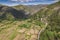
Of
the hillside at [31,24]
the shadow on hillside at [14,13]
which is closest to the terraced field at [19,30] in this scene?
the hillside at [31,24]

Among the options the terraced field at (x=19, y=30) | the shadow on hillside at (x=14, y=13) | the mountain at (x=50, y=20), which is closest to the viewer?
the terraced field at (x=19, y=30)

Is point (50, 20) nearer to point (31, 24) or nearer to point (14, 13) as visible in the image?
point (31, 24)

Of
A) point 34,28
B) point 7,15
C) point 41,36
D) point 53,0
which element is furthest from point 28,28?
point 53,0

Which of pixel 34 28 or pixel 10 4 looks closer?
pixel 34 28

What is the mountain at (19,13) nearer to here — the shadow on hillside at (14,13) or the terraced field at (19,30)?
the shadow on hillside at (14,13)

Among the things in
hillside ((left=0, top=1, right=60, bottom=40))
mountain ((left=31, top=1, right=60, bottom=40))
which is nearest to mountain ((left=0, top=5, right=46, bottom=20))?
hillside ((left=0, top=1, right=60, bottom=40))

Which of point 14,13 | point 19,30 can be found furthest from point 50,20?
point 14,13

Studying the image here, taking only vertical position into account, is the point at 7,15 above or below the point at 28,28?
above

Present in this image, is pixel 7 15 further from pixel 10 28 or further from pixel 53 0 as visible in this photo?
pixel 53 0
